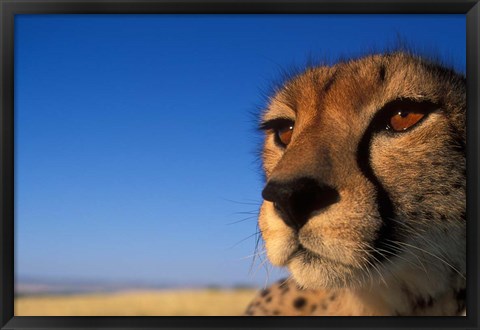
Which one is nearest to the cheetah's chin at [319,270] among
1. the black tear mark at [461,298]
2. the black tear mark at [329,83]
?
the black tear mark at [461,298]

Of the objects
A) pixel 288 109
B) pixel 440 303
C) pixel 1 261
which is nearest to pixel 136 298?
pixel 1 261

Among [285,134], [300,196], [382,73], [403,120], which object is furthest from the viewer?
[285,134]

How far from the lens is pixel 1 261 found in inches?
77.8

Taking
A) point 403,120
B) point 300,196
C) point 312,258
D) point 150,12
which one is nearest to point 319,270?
point 312,258

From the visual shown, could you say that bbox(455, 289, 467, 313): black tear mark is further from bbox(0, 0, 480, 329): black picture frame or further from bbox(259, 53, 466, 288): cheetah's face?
bbox(0, 0, 480, 329): black picture frame

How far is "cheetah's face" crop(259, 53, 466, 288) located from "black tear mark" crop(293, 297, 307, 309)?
0.59 meters

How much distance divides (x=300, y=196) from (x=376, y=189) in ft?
0.69

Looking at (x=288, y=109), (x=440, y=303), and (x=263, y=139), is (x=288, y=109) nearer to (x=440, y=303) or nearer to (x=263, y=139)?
(x=263, y=139)

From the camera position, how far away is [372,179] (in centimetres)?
160

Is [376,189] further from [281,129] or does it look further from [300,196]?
[281,129]

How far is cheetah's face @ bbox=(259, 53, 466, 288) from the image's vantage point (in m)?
1.52

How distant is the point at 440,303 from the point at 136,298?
111 centimetres

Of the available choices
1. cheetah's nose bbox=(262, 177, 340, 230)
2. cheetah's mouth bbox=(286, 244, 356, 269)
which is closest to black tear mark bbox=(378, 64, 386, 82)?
cheetah's nose bbox=(262, 177, 340, 230)

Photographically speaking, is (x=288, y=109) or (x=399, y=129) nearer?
(x=399, y=129)
